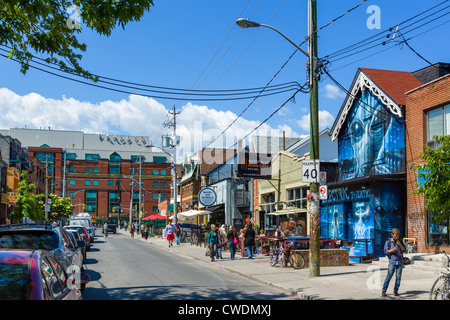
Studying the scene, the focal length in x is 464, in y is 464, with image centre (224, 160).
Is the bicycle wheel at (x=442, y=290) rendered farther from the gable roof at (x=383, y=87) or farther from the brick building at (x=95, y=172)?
the brick building at (x=95, y=172)

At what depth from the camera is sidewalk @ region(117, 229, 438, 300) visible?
37.6ft

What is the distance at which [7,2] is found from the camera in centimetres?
883

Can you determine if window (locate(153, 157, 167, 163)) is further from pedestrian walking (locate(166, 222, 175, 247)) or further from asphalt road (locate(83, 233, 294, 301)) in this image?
asphalt road (locate(83, 233, 294, 301))

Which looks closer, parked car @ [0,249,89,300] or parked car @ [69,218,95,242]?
parked car @ [0,249,89,300]

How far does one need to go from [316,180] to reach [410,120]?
7379mm

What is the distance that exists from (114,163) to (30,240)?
384 ft

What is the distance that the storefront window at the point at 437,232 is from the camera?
17453 millimetres

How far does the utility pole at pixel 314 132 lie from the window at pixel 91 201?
11010 cm

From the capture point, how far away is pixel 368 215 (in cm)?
2106

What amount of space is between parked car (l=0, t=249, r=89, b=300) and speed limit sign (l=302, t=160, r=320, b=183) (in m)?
10.0

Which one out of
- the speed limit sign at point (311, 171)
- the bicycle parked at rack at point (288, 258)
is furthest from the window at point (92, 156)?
the speed limit sign at point (311, 171)

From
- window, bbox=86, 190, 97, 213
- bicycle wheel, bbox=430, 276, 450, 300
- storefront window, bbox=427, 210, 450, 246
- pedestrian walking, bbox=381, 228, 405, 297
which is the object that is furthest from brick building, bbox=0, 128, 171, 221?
bicycle wheel, bbox=430, 276, 450, 300
